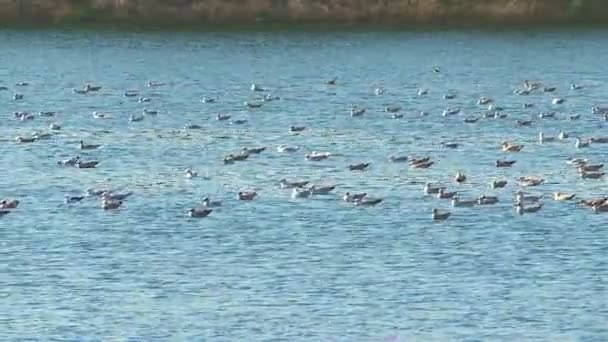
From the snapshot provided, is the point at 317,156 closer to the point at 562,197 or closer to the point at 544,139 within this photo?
the point at 544,139

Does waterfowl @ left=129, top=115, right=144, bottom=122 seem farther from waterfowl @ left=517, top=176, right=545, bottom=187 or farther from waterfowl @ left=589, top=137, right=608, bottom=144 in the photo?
waterfowl @ left=517, top=176, right=545, bottom=187

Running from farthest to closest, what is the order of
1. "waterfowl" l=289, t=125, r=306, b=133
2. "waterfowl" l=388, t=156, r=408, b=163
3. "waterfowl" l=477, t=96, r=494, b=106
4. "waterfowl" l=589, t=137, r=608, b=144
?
"waterfowl" l=477, t=96, r=494, b=106 → "waterfowl" l=289, t=125, r=306, b=133 → "waterfowl" l=589, t=137, r=608, b=144 → "waterfowl" l=388, t=156, r=408, b=163

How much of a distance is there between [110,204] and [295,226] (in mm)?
4602

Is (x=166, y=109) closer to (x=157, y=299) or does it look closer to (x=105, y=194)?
(x=105, y=194)

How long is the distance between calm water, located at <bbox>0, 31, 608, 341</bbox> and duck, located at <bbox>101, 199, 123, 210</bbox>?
151mm

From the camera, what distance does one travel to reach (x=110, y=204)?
43.3 meters

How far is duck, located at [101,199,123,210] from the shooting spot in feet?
142

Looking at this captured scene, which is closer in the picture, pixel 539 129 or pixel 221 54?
pixel 539 129

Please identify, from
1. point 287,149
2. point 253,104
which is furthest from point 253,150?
point 253,104

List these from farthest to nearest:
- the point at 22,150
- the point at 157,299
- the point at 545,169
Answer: the point at 22,150 → the point at 545,169 → the point at 157,299

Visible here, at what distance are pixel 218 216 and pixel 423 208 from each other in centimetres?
419

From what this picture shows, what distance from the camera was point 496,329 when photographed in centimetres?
3172

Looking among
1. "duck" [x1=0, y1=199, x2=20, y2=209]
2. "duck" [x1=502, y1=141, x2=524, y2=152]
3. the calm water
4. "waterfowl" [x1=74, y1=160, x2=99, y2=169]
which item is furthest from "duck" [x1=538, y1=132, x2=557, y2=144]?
"duck" [x1=0, y1=199, x2=20, y2=209]

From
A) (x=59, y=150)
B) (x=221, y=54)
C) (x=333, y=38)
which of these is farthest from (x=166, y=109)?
(x=333, y=38)
